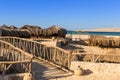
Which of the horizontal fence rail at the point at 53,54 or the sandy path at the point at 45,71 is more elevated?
the horizontal fence rail at the point at 53,54

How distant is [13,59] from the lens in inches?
515

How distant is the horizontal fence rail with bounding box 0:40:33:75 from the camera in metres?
10.7

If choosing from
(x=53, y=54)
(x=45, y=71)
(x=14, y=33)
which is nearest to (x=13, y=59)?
(x=45, y=71)

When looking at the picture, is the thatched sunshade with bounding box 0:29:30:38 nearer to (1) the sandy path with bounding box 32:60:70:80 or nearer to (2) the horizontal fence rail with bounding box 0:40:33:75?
(2) the horizontal fence rail with bounding box 0:40:33:75

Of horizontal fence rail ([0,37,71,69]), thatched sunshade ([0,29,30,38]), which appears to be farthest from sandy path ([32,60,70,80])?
thatched sunshade ([0,29,30,38])

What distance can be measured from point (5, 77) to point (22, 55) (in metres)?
2.38

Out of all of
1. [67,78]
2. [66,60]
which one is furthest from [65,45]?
[67,78]

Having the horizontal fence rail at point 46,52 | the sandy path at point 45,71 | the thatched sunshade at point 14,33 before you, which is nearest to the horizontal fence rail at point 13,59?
the sandy path at point 45,71

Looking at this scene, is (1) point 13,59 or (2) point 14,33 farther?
(2) point 14,33

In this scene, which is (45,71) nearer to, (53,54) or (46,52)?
(53,54)

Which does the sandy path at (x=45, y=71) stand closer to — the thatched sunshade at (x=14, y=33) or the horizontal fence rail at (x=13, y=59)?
the horizontal fence rail at (x=13, y=59)

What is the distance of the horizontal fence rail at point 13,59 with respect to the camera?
35.0 ft

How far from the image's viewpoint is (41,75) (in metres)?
11.8

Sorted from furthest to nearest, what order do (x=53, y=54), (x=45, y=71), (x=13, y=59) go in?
(x=53, y=54) → (x=13, y=59) → (x=45, y=71)
